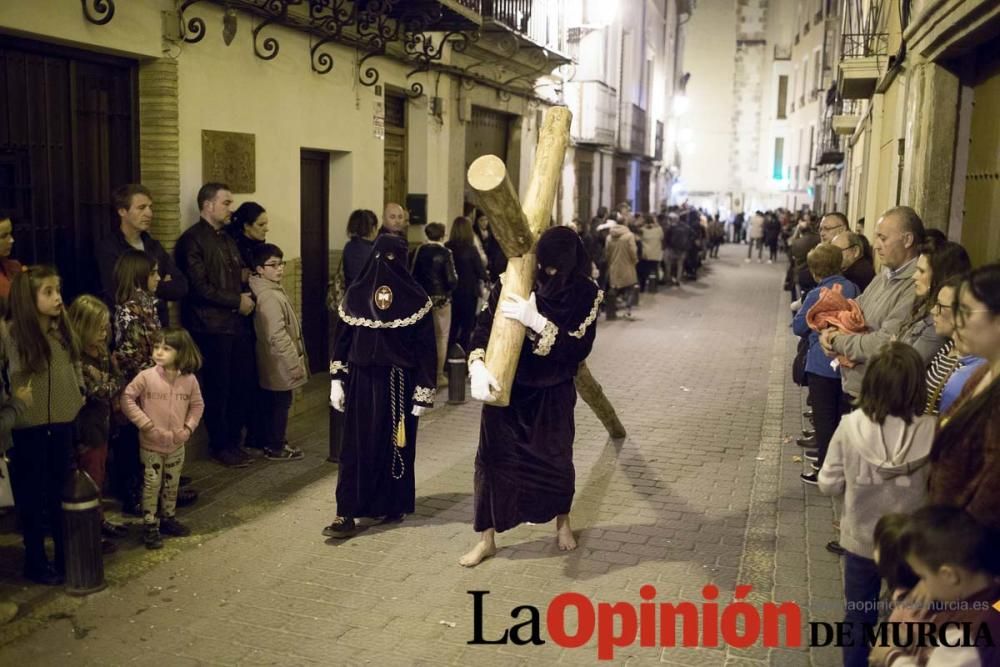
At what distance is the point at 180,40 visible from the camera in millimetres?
7059

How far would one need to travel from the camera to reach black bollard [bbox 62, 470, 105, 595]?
4.80 metres

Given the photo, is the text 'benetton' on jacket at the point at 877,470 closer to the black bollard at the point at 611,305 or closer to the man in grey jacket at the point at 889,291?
the man in grey jacket at the point at 889,291

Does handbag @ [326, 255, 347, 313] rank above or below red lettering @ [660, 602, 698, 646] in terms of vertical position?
above

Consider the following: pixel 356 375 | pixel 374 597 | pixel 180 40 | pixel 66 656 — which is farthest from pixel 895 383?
pixel 180 40

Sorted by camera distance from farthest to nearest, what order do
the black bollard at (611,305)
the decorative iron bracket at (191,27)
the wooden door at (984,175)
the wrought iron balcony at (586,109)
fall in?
1. the wrought iron balcony at (586,109)
2. the black bollard at (611,305)
3. the decorative iron bracket at (191,27)
4. the wooden door at (984,175)

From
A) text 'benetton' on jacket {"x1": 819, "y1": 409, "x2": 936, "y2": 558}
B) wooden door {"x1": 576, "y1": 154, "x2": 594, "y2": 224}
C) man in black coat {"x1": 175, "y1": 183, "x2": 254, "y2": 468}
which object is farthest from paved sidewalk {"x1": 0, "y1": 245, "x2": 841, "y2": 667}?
wooden door {"x1": 576, "y1": 154, "x2": 594, "y2": 224}

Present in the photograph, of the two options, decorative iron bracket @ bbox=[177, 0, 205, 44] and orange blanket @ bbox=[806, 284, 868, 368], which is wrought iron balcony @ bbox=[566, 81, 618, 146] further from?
orange blanket @ bbox=[806, 284, 868, 368]

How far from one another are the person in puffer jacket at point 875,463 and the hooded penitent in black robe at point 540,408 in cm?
176

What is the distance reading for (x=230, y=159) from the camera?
25.4 feet

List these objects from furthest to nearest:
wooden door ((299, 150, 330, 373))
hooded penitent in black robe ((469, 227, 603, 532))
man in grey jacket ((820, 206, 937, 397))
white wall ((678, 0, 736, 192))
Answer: white wall ((678, 0, 736, 192)), wooden door ((299, 150, 330, 373)), man in grey jacket ((820, 206, 937, 397)), hooded penitent in black robe ((469, 227, 603, 532))

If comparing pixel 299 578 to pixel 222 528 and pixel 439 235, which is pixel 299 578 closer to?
pixel 222 528

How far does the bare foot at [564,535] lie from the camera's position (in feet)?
18.4

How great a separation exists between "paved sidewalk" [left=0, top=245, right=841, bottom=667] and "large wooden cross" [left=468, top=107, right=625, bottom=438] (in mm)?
1127

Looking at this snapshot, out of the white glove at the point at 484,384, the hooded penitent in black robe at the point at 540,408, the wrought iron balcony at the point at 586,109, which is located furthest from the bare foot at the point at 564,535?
the wrought iron balcony at the point at 586,109
